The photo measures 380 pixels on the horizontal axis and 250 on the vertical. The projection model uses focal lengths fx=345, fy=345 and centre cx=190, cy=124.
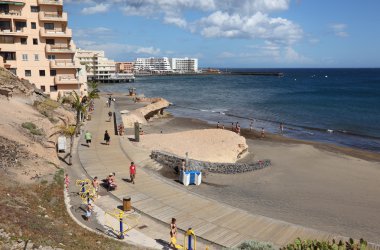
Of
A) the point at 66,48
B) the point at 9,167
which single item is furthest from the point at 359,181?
the point at 66,48

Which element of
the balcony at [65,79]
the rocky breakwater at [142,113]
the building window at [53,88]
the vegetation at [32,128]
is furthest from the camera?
the building window at [53,88]

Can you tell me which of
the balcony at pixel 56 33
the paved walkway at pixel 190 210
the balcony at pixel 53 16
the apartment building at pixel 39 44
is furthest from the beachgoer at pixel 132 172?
the balcony at pixel 53 16

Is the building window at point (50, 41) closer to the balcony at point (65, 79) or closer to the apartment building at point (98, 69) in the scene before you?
the balcony at point (65, 79)

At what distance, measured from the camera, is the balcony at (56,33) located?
164 feet

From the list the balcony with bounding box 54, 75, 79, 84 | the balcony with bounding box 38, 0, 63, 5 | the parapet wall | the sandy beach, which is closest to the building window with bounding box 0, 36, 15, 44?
the balcony with bounding box 38, 0, 63, 5

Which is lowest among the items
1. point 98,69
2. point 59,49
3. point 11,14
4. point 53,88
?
point 53,88

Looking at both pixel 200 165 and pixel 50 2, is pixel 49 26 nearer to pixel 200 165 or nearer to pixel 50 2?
pixel 50 2

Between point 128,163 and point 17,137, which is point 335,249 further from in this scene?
point 17,137

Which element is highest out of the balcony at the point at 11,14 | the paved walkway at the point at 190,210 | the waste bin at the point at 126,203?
the balcony at the point at 11,14

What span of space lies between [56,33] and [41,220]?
42.8 m

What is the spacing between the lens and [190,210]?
1819 centimetres

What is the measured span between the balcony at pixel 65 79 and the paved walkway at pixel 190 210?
A: 29.4 m


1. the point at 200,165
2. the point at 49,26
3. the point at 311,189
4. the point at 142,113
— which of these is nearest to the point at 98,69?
the point at 49,26

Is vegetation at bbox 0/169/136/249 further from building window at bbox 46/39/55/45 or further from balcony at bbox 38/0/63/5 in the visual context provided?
balcony at bbox 38/0/63/5
